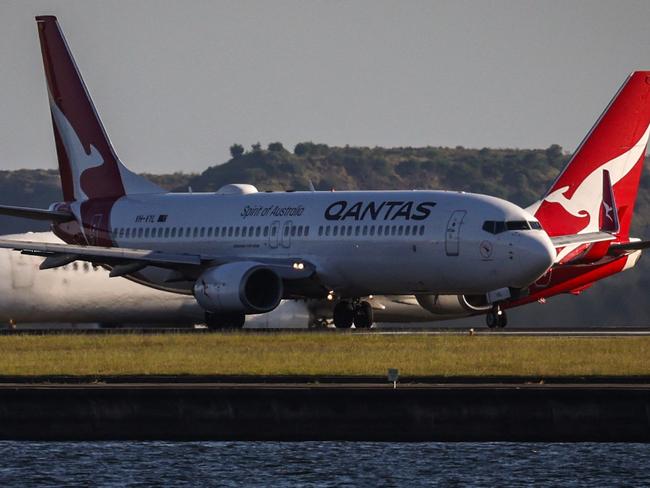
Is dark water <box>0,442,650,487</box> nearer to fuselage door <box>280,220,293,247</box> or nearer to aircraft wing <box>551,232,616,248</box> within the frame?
fuselage door <box>280,220,293,247</box>

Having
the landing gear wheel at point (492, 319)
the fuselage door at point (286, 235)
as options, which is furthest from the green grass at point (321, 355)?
the landing gear wheel at point (492, 319)

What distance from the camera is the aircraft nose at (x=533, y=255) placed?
5025cm

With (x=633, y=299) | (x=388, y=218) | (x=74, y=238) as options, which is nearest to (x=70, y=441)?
(x=388, y=218)

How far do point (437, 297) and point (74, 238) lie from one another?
1291cm

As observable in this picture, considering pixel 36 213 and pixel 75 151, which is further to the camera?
pixel 75 151

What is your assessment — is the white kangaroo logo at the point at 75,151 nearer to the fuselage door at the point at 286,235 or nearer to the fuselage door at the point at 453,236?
the fuselage door at the point at 286,235

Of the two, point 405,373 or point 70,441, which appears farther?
point 405,373

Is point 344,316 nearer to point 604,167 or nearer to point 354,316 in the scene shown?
point 354,316

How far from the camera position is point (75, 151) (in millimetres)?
63188

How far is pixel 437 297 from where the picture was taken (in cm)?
5862

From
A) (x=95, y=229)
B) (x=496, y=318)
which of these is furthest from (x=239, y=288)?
(x=95, y=229)

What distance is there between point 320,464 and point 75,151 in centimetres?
3732

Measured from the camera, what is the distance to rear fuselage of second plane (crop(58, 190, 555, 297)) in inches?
2005

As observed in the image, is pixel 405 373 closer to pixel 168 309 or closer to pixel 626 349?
pixel 626 349
